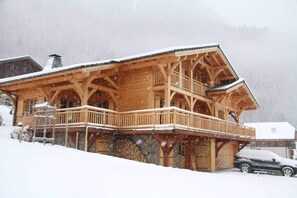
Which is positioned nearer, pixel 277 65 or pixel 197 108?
pixel 197 108

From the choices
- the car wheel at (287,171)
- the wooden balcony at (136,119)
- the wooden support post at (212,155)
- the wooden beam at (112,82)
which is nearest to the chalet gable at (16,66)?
the wooden balcony at (136,119)

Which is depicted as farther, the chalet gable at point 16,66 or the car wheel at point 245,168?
the chalet gable at point 16,66

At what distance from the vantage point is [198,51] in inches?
806

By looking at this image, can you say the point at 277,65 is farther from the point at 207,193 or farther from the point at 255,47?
the point at 207,193

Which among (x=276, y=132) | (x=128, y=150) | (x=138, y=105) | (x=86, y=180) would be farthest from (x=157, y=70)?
(x=276, y=132)

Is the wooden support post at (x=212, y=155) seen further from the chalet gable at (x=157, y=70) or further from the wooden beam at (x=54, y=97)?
the wooden beam at (x=54, y=97)

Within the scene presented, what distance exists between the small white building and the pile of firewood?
34.5 metres

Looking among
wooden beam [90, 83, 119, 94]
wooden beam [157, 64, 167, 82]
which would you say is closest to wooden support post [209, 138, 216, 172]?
wooden beam [157, 64, 167, 82]

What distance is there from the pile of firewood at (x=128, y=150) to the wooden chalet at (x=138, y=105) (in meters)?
0.06

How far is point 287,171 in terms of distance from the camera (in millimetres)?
22875

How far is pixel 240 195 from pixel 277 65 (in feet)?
521

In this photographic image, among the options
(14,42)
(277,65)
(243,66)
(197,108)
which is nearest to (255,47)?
(277,65)

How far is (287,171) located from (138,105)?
11.5 metres

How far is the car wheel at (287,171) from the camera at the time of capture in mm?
22719
